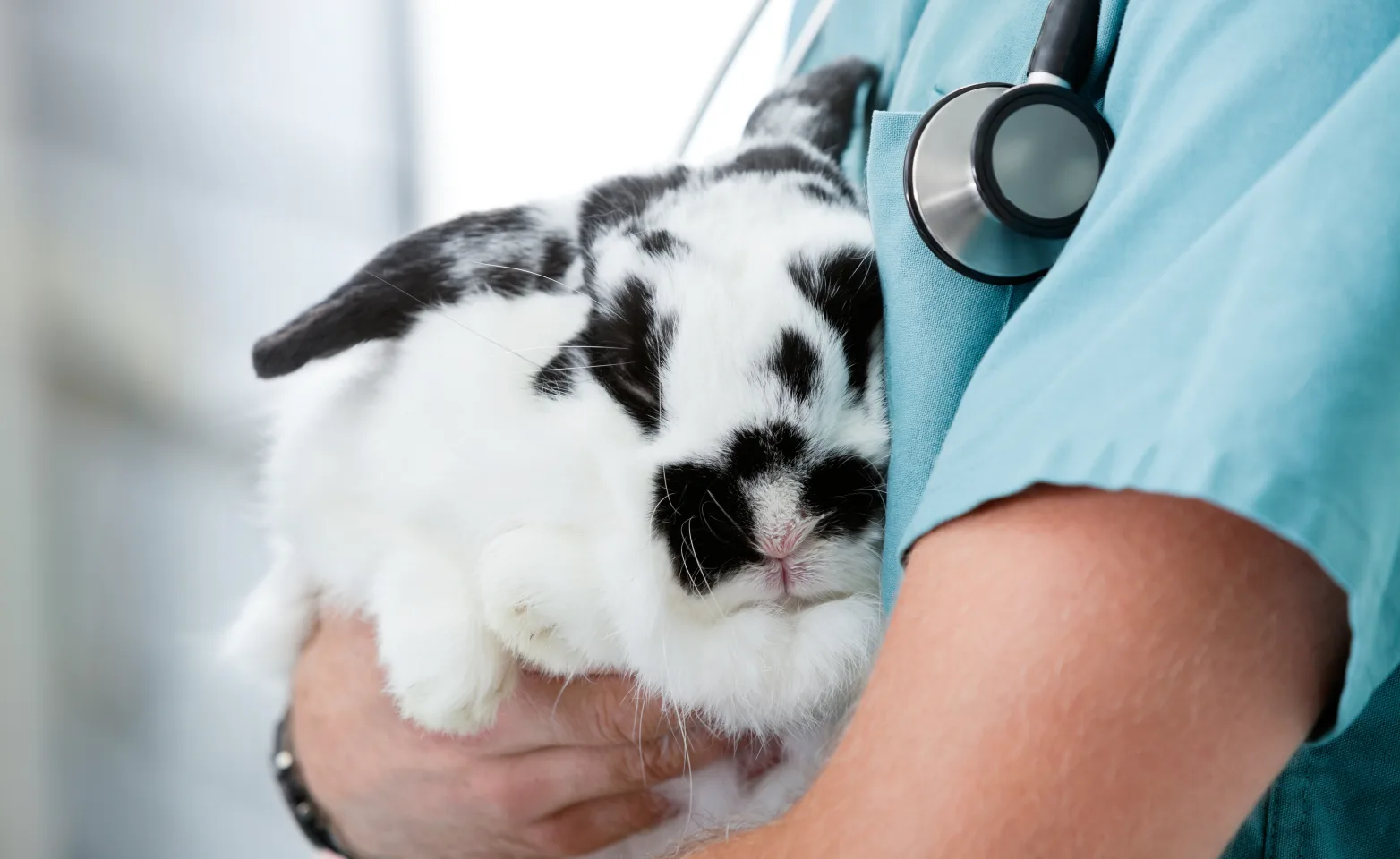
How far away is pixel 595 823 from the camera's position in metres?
0.81

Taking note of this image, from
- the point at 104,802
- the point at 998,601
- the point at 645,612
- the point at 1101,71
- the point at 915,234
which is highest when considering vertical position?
the point at 1101,71

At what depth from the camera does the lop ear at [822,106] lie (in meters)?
0.85

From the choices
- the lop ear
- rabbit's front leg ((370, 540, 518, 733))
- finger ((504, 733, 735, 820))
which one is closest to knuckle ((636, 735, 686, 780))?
finger ((504, 733, 735, 820))

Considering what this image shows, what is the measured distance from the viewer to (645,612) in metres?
0.61

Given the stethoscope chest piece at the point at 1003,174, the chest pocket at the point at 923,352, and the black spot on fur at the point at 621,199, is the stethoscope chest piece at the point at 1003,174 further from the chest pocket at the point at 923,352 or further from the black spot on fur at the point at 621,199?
the black spot on fur at the point at 621,199

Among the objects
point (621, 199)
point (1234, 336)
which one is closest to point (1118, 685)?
point (1234, 336)

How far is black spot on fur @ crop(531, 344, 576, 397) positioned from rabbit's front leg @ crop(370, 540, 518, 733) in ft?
0.50

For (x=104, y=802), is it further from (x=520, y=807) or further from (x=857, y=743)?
(x=857, y=743)

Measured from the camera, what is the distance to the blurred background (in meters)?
Result: 1.45

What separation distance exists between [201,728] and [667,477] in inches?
62.4

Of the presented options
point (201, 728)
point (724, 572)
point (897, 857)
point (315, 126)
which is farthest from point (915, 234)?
point (201, 728)

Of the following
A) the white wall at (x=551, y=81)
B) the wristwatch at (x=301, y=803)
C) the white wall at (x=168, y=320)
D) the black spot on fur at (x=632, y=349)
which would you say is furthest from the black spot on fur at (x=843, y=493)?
the white wall at (x=551, y=81)

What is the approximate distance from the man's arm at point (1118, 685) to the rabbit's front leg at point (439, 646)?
1.20ft

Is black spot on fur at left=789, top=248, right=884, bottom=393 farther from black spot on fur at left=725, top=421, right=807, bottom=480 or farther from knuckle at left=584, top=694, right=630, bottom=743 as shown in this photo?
knuckle at left=584, top=694, right=630, bottom=743
